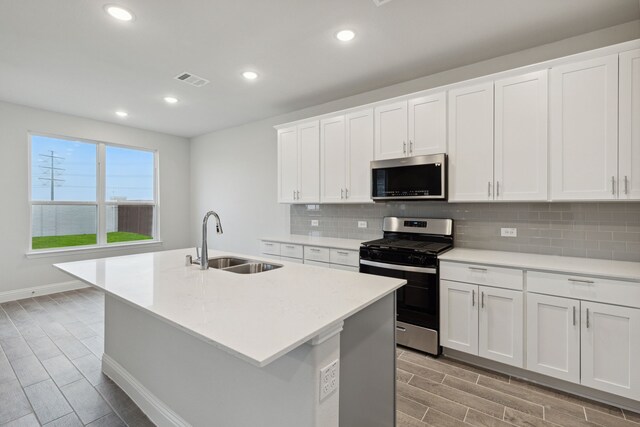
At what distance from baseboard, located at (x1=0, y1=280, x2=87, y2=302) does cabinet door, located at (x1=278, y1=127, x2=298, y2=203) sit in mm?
3579

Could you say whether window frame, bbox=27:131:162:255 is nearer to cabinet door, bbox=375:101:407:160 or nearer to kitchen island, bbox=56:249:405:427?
kitchen island, bbox=56:249:405:427

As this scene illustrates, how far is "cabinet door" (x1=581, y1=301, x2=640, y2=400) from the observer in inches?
75.5

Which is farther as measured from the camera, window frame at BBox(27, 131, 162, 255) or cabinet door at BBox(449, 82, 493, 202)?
window frame at BBox(27, 131, 162, 255)

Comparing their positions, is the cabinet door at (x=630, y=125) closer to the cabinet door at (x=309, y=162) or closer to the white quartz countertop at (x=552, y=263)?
the white quartz countertop at (x=552, y=263)

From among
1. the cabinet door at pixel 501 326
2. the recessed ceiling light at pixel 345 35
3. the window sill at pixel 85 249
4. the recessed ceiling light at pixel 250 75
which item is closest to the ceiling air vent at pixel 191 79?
the recessed ceiling light at pixel 250 75

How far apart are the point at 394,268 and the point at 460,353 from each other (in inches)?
35.2

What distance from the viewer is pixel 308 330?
3.44 ft

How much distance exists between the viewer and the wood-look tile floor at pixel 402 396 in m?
1.90

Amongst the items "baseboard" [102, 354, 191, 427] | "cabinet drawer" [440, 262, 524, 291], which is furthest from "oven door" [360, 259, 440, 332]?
"baseboard" [102, 354, 191, 427]

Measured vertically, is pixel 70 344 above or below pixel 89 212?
below

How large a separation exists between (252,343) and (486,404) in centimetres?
194

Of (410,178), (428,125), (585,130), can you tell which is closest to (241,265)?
(410,178)

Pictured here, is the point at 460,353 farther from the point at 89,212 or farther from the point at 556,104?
the point at 89,212

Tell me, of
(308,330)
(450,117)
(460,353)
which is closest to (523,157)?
(450,117)
